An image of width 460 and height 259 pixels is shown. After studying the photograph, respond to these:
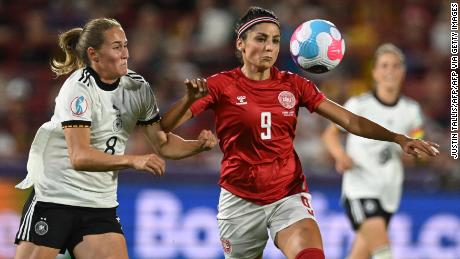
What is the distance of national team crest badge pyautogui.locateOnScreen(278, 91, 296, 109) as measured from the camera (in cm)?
604

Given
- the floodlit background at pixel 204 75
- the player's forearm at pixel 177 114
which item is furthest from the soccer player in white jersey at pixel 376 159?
the player's forearm at pixel 177 114

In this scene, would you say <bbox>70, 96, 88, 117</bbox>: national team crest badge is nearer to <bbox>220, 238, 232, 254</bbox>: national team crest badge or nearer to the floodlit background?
<bbox>220, 238, 232, 254</bbox>: national team crest badge

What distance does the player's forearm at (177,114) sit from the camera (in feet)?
18.9

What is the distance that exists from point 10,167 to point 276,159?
472 cm

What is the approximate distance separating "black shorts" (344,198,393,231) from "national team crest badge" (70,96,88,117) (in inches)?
155

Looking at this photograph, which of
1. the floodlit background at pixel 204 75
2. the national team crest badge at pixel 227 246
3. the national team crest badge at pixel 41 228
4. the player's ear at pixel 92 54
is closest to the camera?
the national team crest badge at pixel 41 228

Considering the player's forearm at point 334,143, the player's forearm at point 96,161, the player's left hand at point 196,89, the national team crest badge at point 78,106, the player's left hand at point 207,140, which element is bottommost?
the player's forearm at point 334,143

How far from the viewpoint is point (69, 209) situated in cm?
569

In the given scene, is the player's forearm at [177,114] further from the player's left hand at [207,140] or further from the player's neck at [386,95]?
the player's neck at [386,95]

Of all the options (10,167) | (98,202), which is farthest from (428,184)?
(98,202)

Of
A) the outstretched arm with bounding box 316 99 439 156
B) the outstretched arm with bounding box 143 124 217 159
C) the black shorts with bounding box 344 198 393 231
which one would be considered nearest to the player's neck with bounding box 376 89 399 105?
the black shorts with bounding box 344 198 393 231

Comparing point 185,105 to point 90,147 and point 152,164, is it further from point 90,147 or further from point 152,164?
point 152,164

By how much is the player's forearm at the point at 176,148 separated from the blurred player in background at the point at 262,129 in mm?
111

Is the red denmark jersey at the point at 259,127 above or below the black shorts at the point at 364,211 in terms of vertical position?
above
